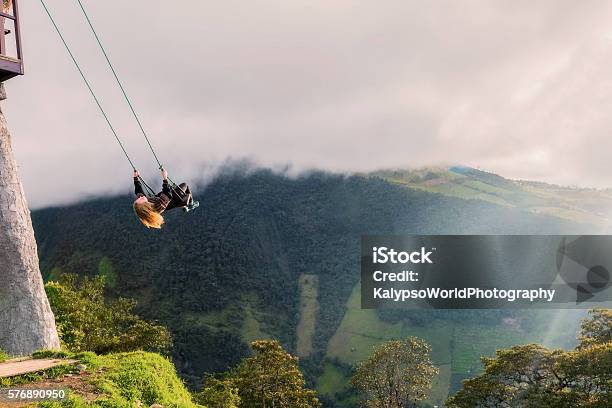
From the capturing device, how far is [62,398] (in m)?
13.4

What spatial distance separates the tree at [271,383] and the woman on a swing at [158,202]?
1666 inches

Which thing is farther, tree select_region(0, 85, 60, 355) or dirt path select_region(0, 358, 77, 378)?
tree select_region(0, 85, 60, 355)

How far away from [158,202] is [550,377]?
45609 mm

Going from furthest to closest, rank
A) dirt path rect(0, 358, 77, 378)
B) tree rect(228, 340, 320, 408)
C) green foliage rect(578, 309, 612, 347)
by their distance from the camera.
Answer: tree rect(228, 340, 320, 408), green foliage rect(578, 309, 612, 347), dirt path rect(0, 358, 77, 378)

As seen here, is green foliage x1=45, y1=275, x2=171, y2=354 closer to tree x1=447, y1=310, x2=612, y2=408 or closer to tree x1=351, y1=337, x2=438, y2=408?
tree x1=351, y1=337, x2=438, y2=408

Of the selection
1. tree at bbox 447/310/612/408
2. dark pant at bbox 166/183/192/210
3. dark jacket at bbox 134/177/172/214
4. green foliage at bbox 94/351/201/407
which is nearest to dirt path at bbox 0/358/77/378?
green foliage at bbox 94/351/201/407

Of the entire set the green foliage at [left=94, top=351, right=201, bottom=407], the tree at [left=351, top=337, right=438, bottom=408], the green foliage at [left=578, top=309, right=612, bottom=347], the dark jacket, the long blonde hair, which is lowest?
the tree at [left=351, top=337, right=438, bottom=408]

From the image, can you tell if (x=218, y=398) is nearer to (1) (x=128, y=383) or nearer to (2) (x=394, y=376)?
(2) (x=394, y=376)

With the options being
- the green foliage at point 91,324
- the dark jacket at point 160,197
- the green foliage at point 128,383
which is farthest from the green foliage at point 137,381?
the green foliage at point 91,324

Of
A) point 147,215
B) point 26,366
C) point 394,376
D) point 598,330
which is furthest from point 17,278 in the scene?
point 598,330

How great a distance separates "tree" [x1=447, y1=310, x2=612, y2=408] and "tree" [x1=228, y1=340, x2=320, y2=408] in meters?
14.9

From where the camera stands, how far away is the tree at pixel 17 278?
24.9 metres

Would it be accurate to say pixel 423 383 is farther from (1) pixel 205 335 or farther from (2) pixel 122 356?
(1) pixel 205 335

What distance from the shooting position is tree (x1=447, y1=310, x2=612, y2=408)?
4278cm
